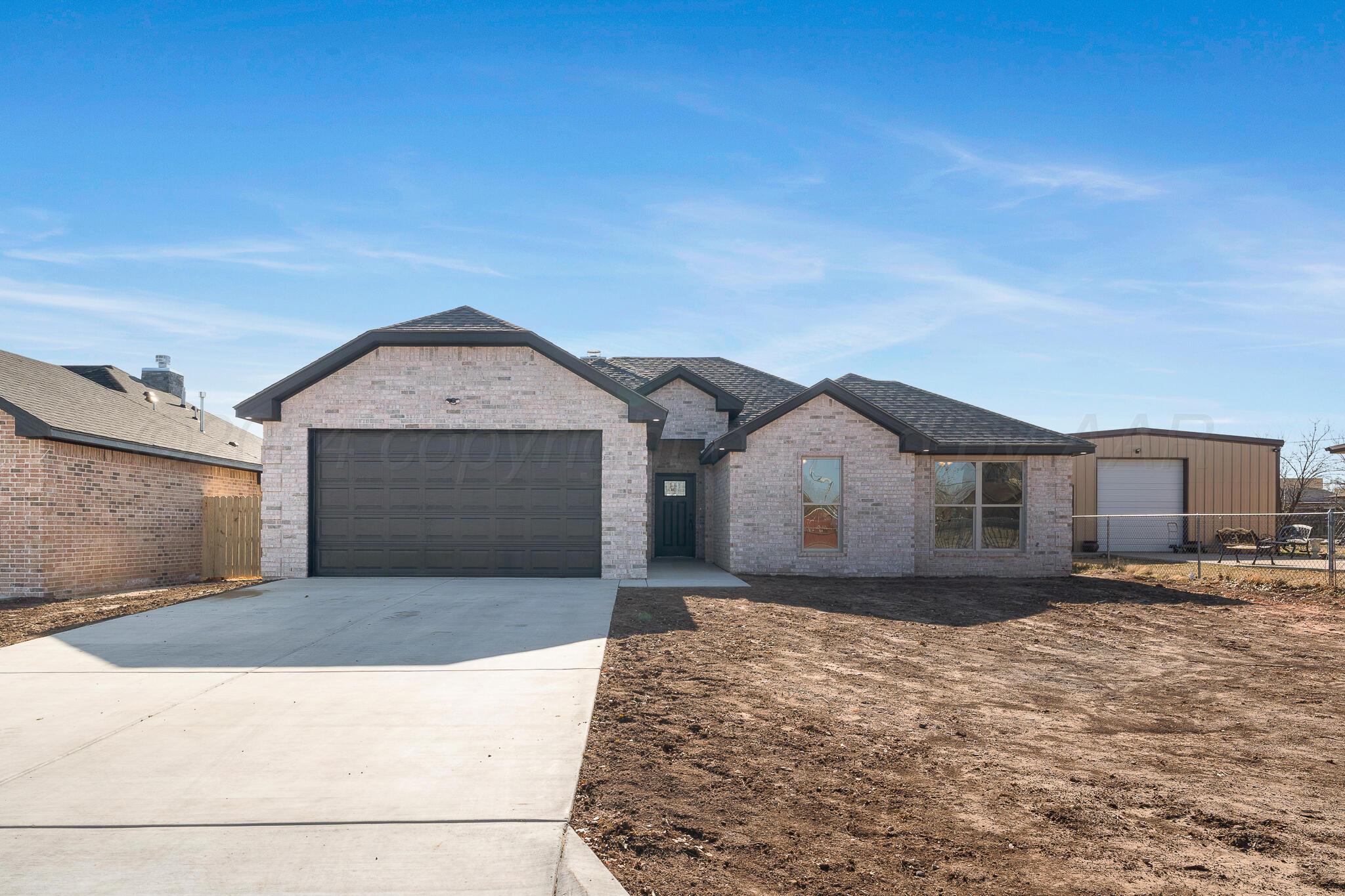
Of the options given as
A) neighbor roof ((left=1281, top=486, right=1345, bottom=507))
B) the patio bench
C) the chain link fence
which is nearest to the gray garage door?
the chain link fence

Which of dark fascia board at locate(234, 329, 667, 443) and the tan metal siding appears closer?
dark fascia board at locate(234, 329, 667, 443)

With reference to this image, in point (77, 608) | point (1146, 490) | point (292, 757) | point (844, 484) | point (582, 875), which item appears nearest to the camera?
point (582, 875)

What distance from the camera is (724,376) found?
23.4 m

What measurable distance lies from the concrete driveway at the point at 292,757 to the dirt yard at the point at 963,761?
459 mm

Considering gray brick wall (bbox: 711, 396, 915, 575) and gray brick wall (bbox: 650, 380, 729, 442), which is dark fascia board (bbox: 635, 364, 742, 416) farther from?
gray brick wall (bbox: 711, 396, 915, 575)

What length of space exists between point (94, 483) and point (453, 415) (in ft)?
22.1

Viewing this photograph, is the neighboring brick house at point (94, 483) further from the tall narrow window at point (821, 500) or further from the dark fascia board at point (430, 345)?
the tall narrow window at point (821, 500)

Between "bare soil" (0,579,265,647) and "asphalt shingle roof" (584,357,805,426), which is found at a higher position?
"asphalt shingle roof" (584,357,805,426)

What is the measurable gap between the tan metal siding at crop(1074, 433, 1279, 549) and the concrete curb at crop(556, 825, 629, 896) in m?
24.3

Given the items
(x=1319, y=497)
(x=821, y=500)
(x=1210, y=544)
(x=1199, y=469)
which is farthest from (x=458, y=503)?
(x=1319, y=497)

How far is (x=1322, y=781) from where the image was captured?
4.95m

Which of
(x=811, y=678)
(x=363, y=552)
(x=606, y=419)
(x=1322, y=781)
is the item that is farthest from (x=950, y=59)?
(x=363, y=552)

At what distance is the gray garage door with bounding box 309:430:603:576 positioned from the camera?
15.2 m

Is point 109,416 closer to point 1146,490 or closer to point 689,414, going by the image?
point 689,414
